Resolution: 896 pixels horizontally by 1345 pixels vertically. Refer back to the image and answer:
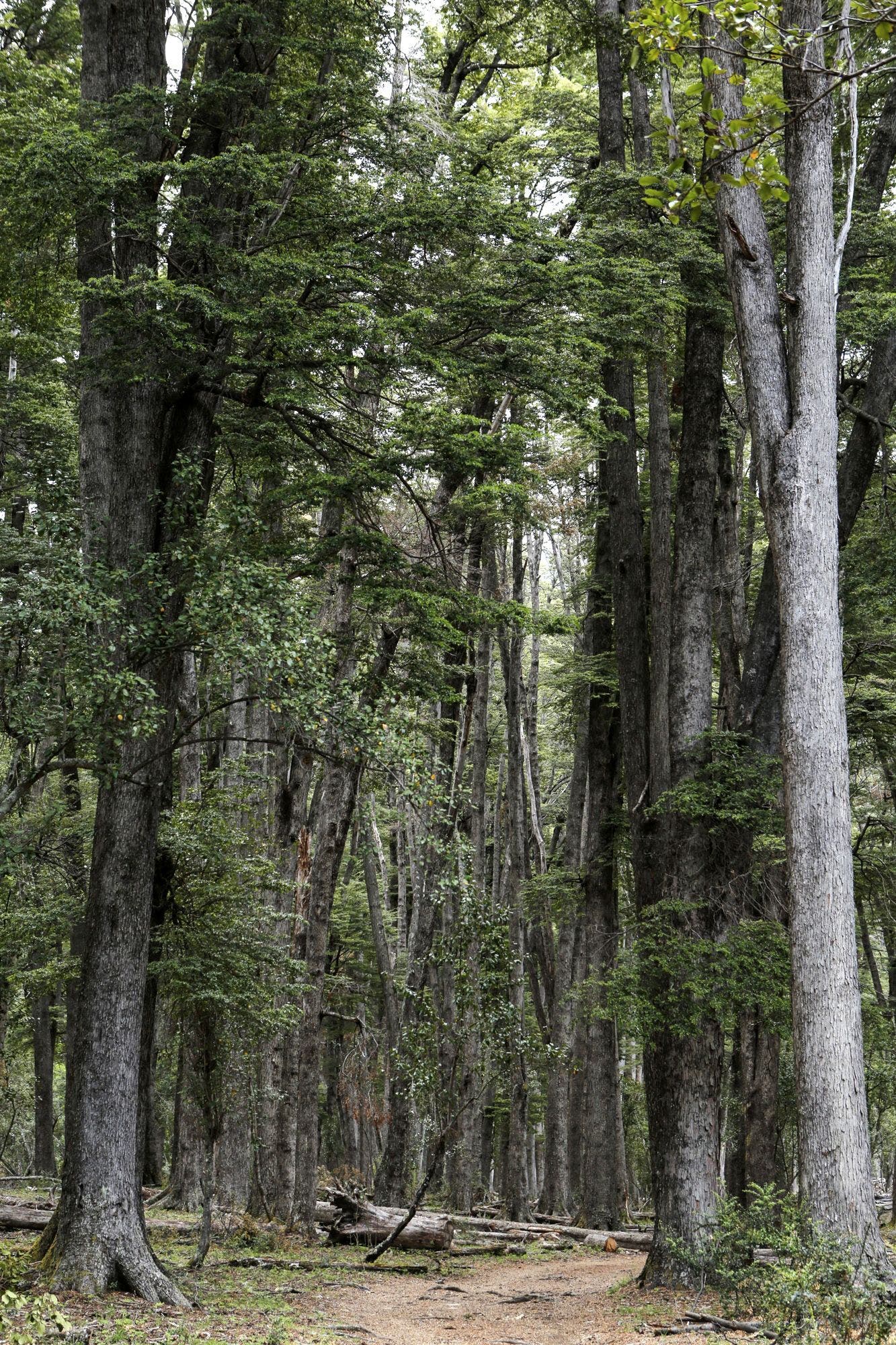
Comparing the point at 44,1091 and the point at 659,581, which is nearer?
the point at 659,581

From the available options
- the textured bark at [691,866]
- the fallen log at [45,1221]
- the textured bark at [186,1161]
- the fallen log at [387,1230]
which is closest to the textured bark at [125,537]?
the fallen log at [45,1221]

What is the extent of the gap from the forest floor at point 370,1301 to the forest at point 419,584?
0.09 meters

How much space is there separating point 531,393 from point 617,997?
209 inches

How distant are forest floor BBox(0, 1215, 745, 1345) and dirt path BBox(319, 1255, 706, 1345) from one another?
22mm

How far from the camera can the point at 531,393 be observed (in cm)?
977

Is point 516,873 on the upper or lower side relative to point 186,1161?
upper

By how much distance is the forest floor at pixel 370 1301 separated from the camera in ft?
25.0

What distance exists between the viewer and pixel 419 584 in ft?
32.6

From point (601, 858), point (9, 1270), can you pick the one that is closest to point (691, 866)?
point (601, 858)

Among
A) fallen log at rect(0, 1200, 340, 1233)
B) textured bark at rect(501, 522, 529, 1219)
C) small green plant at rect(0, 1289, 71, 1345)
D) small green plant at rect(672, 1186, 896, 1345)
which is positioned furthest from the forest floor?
textured bark at rect(501, 522, 529, 1219)

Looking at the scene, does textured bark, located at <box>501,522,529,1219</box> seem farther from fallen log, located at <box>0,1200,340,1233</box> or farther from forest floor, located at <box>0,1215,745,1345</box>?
forest floor, located at <box>0,1215,745,1345</box>

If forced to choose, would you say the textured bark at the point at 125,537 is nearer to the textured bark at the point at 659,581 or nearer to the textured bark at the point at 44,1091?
the textured bark at the point at 659,581

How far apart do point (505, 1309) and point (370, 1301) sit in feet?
4.31

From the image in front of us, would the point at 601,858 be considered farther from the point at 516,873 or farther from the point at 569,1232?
the point at 516,873
